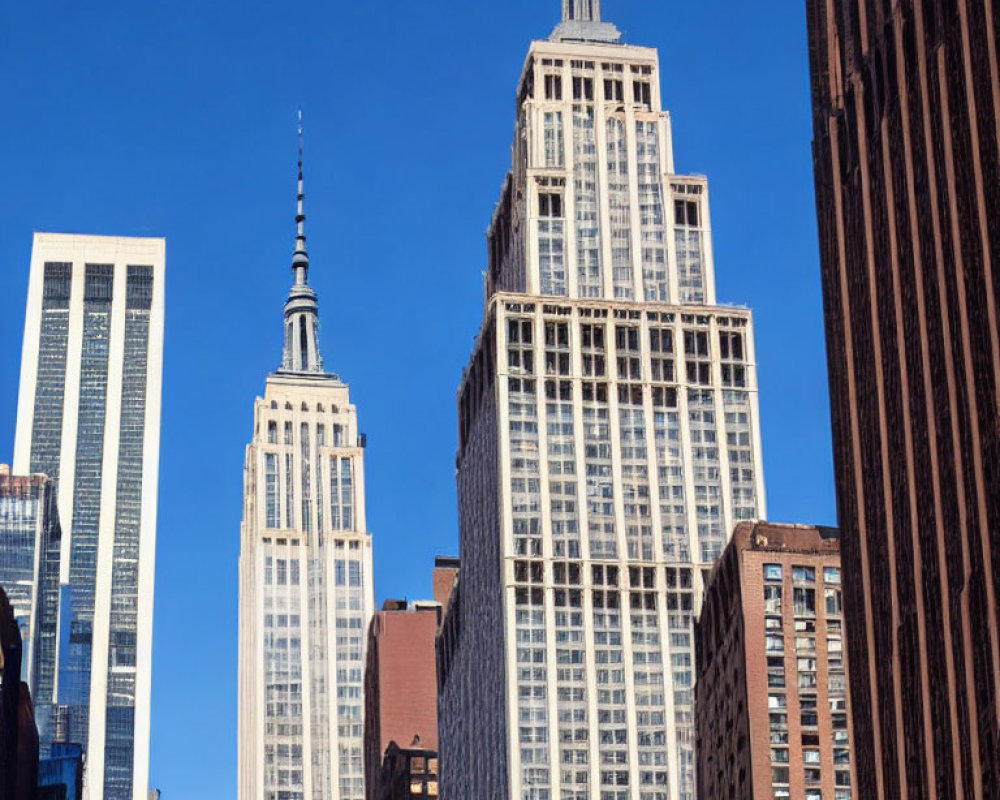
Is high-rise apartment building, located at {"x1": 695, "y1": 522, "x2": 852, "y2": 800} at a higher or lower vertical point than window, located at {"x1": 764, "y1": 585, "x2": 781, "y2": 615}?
lower

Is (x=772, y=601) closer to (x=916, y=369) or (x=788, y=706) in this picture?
(x=788, y=706)

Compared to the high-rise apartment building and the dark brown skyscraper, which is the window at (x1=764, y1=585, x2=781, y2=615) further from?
the dark brown skyscraper

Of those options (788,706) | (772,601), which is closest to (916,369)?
(788,706)

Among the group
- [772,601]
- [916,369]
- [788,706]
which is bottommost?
[788,706]

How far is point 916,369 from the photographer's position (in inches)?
5143

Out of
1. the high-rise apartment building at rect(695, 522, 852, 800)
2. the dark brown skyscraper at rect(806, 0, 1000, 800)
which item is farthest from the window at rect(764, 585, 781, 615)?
→ the dark brown skyscraper at rect(806, 0, 1000, 800)

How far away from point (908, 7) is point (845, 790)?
3238 inches

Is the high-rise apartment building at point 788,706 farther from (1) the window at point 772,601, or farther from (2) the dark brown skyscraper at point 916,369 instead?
(2) the dark brown skyscraper at point 916,369

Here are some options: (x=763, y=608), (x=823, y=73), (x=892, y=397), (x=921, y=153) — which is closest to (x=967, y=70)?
(x=921, y=153)

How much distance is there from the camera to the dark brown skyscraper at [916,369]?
11938 cm

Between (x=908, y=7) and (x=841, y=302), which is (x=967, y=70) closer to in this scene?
(x=908, y=7)

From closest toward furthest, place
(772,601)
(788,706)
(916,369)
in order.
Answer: (916,369)
(788,706)
(772,601)

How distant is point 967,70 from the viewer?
123938mm

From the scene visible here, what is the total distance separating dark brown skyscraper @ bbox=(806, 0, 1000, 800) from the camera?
392 ft
